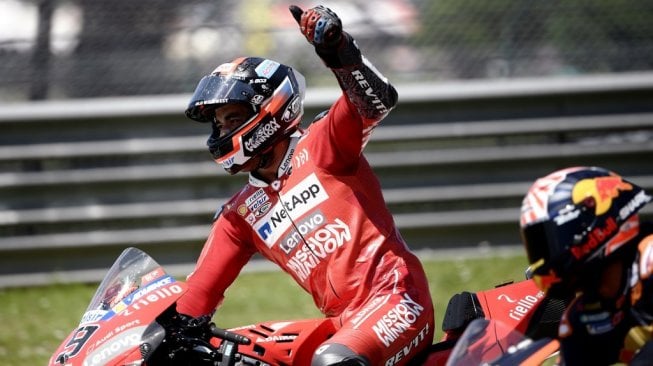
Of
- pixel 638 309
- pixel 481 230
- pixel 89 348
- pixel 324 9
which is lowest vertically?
Answer: pixel 481 230

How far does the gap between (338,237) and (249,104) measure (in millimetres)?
725

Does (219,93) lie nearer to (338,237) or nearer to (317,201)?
(317,201)

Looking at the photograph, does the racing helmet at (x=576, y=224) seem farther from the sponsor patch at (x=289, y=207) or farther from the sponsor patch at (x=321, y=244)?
the sponsor patch at (x=289, y=207)

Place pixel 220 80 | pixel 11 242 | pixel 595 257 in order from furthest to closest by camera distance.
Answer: pixel 11 242
pixel 220 80
pixel 595 257

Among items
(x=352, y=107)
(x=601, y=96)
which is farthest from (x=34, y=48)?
(x=352, y=107)

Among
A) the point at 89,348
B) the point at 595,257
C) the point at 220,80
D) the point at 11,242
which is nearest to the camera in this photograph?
the point at 595,257

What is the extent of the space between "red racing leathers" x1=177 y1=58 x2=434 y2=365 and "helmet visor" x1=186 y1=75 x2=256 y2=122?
371 millimetres

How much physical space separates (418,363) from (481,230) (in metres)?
5.30

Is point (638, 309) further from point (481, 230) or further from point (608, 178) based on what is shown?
point (481, 230)

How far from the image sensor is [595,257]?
3.88m

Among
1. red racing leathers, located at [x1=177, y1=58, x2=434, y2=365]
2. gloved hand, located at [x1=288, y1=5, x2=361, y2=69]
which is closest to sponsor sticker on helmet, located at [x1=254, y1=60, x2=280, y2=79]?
red racing leathers, located at [x1=177, y1=58, x2=434, y2=365]

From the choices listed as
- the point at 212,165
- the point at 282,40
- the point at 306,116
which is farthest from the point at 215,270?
the point at 282,40

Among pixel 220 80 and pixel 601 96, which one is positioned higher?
pixel 220 80

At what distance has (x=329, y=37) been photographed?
15.4 feet
